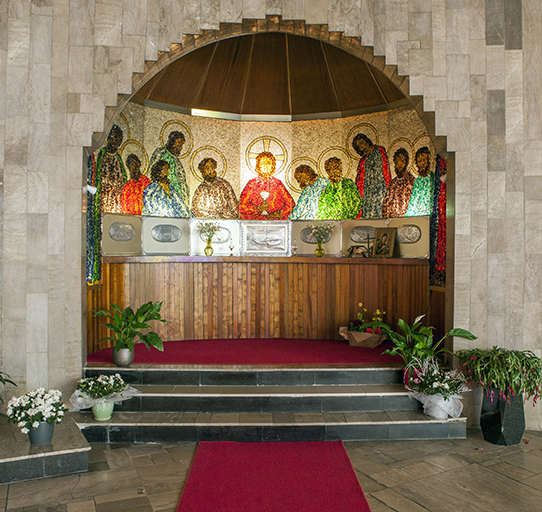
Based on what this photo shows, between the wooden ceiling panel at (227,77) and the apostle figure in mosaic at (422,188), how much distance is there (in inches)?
114

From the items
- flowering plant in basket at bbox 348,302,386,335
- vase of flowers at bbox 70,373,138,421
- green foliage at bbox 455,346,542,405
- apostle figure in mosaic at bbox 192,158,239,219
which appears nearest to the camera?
green foliage at bbox 455,346,542,405

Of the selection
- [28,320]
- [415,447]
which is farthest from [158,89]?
[415,447]

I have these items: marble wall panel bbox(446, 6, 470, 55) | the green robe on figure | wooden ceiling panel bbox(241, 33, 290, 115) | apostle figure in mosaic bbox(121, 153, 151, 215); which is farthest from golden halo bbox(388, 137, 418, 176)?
apostle figure in mosaic bbox(121, 153, 151, 215)

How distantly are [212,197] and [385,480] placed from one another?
4.96m

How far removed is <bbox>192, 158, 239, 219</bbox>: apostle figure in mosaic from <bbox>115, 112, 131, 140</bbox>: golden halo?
1.18 metres

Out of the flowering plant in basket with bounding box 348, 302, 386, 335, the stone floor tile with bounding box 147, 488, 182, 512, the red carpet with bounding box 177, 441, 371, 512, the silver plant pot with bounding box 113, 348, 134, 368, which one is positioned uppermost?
the flowering plant in basket with bounding box 348, 302, 386, 335

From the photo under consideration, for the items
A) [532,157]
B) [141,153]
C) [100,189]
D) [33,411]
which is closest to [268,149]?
[141,153]

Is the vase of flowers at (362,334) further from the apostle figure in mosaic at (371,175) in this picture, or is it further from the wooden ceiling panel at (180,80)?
the wooden ceiling panel at (180,80)

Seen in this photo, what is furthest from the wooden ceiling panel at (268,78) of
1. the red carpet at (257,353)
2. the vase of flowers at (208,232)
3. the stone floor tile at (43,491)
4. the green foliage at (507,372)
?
the stone floor tile at (43,491)

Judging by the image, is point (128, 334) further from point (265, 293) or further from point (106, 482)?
point (265, 293)

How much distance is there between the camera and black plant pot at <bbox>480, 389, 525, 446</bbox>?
14.2ft

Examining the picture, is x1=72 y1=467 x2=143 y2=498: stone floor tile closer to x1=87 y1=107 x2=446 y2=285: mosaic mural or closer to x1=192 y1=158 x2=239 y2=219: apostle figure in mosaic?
x1=87 y1=107 x2=446 y2=285: mosaic mural

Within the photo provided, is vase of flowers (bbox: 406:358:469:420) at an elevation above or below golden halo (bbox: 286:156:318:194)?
below

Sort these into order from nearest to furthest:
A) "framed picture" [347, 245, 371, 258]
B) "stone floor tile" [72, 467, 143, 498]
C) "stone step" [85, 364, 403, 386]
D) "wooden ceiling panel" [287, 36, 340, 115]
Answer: "stone floor tile" [72, 467, 143, 498] → "stone step" [85, 364, 403, 386] → "wooden ceiling panel" [287, 36, 340, 115] → "framed picture" [347, 245, 371, 258]
